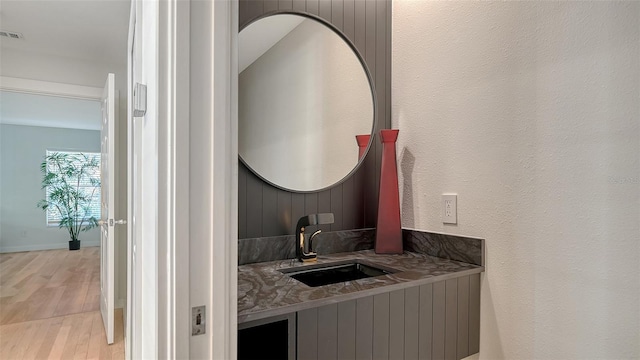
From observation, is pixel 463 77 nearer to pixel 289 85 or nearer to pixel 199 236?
pixel 289 85

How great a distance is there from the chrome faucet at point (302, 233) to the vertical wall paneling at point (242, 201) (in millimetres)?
208

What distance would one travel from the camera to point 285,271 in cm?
133

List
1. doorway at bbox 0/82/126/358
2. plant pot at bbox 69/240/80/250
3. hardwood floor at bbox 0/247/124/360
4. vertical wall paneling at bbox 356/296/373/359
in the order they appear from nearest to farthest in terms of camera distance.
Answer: vertical wall paneling at bbox 356/296/373/359, hardwood floor at bbox 0/247/124/360, doorway at bbox 0/82/126/358, plant pot at bbox 69/240/80/250

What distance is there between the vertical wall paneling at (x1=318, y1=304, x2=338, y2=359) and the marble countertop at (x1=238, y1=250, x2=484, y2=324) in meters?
0.03

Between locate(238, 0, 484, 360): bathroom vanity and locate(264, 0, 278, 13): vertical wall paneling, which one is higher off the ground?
locate(264, 0, 278, 13): vertical wall paneling

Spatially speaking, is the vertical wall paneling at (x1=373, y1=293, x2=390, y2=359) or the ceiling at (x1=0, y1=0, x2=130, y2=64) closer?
the vertical wall paneling at (x1=373, y1=293, x2=390, y2=359)

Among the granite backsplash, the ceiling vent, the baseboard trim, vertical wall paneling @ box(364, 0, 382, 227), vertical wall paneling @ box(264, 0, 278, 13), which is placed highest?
the ceiling vent

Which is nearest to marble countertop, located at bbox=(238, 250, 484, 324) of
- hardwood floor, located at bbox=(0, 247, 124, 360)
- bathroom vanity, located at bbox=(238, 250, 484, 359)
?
bathroom vanity, located at bbox=(238, 250, 484, 359)

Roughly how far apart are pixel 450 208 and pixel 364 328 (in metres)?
0.65

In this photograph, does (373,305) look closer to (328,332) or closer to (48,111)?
(328,332)

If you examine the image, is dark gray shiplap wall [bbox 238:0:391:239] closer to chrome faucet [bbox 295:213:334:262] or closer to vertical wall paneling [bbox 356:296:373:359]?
chrome faucet [bbox 295:213:334:262]

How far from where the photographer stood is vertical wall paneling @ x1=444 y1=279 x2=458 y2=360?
4.12 ft

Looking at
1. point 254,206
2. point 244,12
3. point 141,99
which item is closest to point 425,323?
point 254,206

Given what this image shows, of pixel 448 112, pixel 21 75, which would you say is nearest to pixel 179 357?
pixel 448 112
